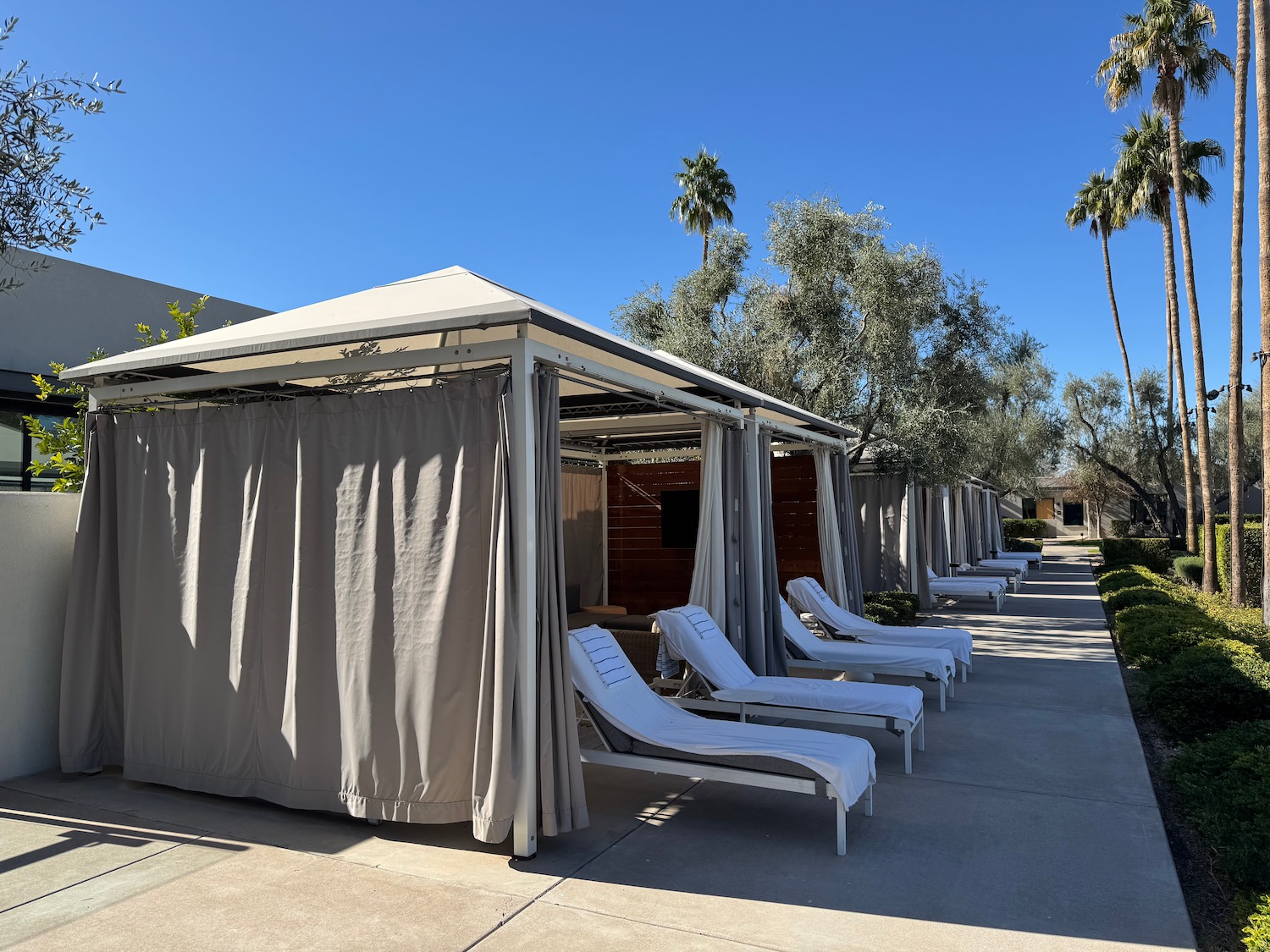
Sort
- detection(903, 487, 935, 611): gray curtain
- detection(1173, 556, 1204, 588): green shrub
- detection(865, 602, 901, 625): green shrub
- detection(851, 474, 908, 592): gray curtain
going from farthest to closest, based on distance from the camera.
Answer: detection(1173, 556, 1204, 588): green shrub < detection(851, 474, 908, 592): gray curtain < detection(903, 487, 935, 611): gray curtain < detection(865, 602, 901, 625): green shrub

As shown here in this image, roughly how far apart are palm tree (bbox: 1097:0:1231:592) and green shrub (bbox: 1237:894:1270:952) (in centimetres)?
1453

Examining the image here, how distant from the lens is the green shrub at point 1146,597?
1220 cm

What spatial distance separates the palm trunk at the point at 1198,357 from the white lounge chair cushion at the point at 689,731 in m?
13.5

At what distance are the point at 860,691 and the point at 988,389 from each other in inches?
408

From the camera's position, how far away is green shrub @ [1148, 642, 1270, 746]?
639 cm

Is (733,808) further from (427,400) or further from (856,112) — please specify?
(856,112)

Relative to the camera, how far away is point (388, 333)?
4.46m

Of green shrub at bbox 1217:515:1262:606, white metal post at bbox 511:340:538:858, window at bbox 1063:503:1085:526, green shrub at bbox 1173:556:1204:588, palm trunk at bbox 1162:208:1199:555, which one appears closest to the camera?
white metal post at bbox 511:340:538:858

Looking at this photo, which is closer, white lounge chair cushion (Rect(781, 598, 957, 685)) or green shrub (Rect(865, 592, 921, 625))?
white lounge chair cushion (Rect(781, 598, 957, 685))

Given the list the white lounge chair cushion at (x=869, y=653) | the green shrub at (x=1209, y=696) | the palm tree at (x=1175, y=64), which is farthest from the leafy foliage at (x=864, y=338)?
the green shrub at (x=1209, y=696)

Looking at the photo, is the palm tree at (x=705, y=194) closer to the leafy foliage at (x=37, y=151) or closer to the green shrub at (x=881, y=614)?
the green shrub at (x=881, y=614)

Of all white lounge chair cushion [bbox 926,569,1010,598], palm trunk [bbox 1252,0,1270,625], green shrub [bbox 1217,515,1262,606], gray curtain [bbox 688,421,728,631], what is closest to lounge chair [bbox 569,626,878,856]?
gray curtain [bbox 688,421,728,631]

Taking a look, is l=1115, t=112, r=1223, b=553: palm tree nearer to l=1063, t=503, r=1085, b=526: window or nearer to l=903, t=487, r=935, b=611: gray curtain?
l=903, t=487, r=935, b=611: gray curtain

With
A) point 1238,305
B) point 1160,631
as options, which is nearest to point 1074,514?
point 1238,305
